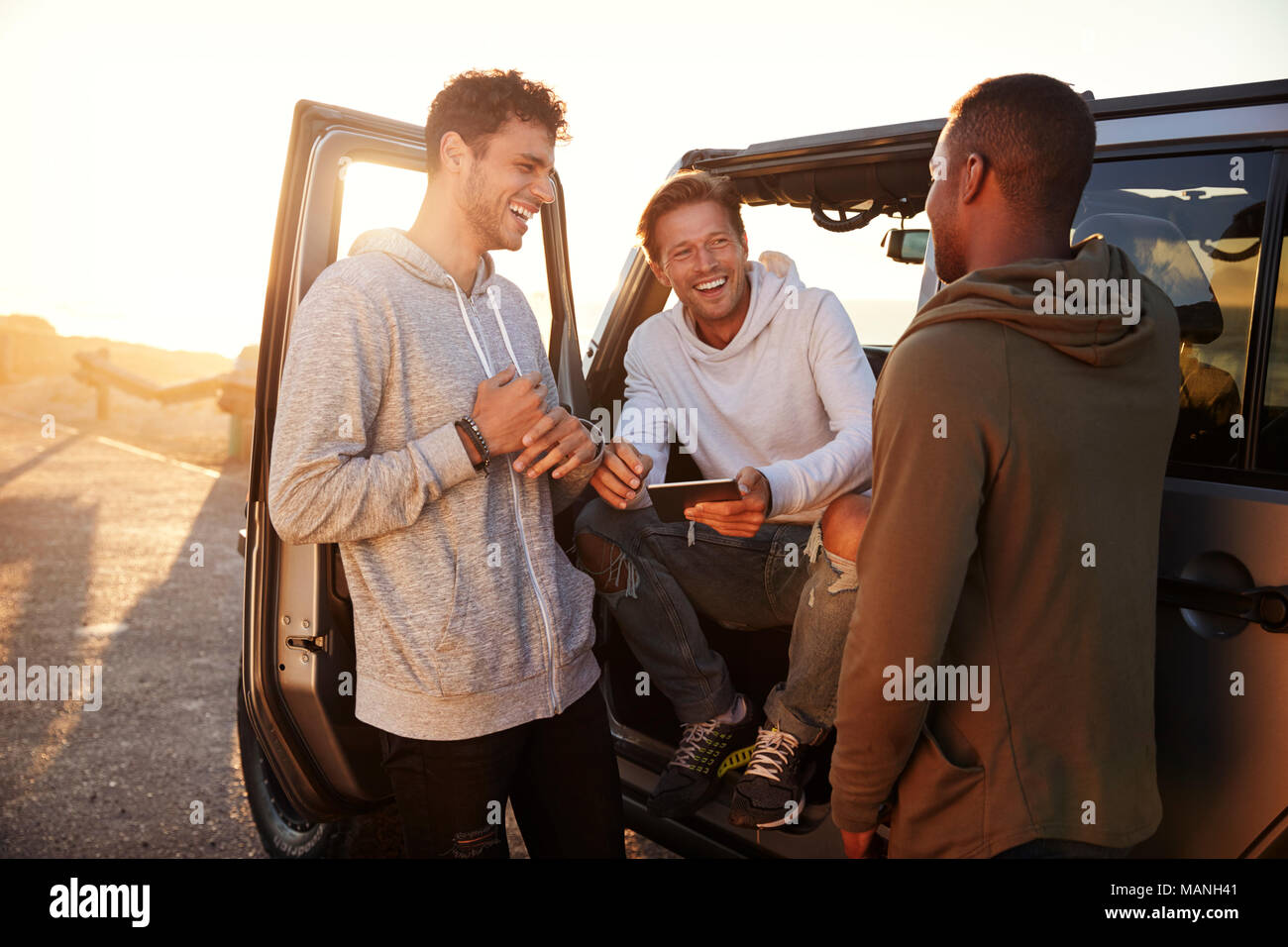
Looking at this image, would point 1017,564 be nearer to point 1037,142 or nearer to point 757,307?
point 1037,142

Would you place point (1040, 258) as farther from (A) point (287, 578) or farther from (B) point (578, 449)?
(A) point (287, 578)

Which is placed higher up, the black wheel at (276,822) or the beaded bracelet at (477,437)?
the beaded bracelet at (477,437)

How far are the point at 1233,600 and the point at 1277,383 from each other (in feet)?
1.42

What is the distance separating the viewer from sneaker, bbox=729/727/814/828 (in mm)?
2355

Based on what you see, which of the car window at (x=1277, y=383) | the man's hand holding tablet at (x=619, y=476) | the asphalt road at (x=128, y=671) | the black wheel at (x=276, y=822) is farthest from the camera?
the asphalt road at (x=128, y=671)

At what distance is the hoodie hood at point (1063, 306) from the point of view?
4.34 ft

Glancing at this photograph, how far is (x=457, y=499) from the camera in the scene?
1878 mm

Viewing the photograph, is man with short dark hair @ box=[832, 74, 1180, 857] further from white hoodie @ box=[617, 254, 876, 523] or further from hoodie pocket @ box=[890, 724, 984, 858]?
white hoodie @ box=[617, 254, 876, 523]

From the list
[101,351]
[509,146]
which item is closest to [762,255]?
[509,146]

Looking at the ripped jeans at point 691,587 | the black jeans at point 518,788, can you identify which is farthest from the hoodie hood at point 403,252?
the ripped jeans at point 691,587

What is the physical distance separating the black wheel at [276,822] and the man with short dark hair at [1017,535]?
85.8 inches

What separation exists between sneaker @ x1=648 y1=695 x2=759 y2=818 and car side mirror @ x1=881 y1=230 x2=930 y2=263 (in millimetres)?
1429

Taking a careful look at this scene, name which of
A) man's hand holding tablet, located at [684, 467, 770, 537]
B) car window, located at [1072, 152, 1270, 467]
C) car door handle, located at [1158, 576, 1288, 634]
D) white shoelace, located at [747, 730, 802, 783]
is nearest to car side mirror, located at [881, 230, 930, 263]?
car window, located at [1072, 152, 1270, 467]

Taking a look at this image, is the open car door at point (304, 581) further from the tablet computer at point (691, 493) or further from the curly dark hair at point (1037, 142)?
the curly dark hair at point (1037, 142)
